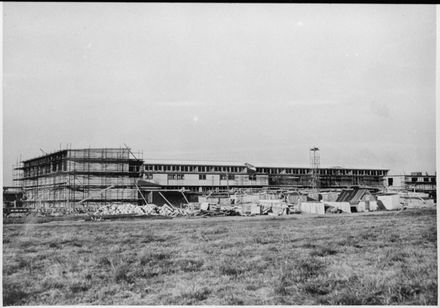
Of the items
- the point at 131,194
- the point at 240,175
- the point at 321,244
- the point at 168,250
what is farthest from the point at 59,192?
the point at 321,244

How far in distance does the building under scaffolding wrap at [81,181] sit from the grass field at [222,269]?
13.5 m

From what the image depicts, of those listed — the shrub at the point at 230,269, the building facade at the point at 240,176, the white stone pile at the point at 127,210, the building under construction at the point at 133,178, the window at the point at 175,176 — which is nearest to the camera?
the shrub at the point at 230,269

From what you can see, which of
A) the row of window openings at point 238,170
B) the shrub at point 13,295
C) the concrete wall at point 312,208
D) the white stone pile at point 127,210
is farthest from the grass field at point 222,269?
the row of window openings at point 238,170

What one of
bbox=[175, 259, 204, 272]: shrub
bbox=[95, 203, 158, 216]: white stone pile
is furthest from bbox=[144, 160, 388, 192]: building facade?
bbox=[175, 259, 204, 272]: shrub

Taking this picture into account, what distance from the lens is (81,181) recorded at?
23.3 metres

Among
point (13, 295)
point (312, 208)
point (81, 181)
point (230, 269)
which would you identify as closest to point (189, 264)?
point (230, 269)

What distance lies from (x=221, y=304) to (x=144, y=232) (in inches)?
216

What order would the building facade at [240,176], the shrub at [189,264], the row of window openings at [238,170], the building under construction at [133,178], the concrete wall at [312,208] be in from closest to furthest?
the shrub at [189,264] → the concrete wall at [312,208] → the building under construction at [133,178] → the row of window openings at [238,170] → the building facade at [240,176]

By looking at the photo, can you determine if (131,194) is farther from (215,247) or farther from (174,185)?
(215,247)

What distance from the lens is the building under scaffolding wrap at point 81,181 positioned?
72.4 ft

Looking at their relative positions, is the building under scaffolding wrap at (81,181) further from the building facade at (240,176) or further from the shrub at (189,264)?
the shrub at (189,264)

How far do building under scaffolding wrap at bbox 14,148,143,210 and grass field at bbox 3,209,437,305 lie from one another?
13.5m

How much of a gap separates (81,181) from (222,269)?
18.4 meters

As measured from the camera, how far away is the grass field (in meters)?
6.09
